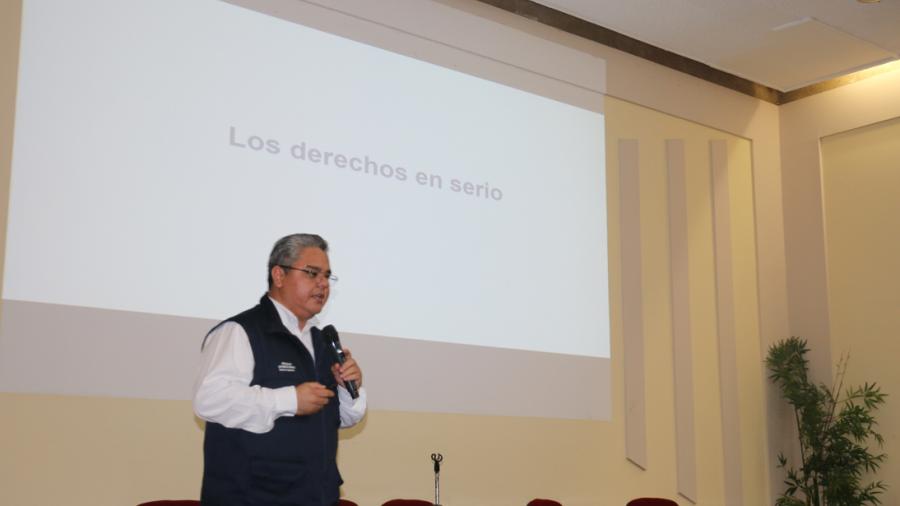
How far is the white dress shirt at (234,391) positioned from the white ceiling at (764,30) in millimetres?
3823

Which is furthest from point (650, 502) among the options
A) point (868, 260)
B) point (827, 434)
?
point (868, 260)

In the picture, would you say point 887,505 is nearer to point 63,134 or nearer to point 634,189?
point 634,189

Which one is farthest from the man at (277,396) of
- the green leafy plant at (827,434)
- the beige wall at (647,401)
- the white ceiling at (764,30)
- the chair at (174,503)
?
the green leafy plant at (827,434)

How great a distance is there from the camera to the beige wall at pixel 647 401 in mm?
3939

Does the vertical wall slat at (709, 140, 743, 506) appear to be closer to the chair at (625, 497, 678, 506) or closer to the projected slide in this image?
the chair at (625, 497, 678, 506)

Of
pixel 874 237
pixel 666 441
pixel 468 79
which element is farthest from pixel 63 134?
pixel 874 237

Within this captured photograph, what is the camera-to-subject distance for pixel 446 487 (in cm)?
512

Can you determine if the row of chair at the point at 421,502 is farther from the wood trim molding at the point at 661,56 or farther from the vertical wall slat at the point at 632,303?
the wood trim molding at the point at 661,56

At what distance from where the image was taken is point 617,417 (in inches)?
236

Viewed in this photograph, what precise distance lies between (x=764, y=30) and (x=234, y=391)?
498cm

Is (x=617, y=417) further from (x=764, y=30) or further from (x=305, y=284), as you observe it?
(x=305, y=284)

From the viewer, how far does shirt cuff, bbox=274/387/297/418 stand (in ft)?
8.64

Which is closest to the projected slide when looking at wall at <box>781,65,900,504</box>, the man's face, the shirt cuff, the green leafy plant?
the man's face

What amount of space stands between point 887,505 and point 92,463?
5.32 metres
